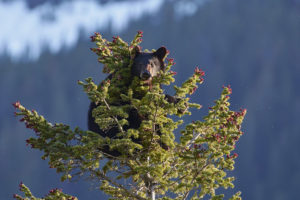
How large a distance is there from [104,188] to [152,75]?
2.12 meters

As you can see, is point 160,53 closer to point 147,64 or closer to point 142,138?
point 147,64

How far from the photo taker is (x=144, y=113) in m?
6.05

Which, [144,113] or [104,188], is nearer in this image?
[144,113]

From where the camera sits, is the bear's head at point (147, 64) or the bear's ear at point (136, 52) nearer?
the bear's head at point (147, 64)

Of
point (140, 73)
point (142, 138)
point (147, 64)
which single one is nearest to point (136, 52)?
point (147, 64)

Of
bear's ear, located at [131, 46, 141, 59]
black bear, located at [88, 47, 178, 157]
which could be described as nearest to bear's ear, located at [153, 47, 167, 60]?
black bear, located at [88, 47, 178, 157]

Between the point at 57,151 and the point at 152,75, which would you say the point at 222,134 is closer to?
the point at 152,75

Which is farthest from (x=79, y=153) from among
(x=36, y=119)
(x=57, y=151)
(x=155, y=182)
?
(x=155, y=182)

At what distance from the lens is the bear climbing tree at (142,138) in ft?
19.6

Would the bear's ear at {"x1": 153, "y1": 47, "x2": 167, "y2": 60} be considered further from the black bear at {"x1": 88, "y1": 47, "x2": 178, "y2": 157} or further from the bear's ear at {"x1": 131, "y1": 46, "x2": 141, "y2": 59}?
the bear's ear at {"x1": 131, "y1": 46, "x2": 141, "y2": 59}

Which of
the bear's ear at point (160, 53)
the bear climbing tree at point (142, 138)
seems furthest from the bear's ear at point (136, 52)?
the bear's ear at point (160, 53)

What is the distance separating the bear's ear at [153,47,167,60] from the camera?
6.87 m

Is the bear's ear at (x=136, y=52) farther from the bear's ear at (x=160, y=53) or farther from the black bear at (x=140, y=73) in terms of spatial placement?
the bear's ear at (x=160, y=53)

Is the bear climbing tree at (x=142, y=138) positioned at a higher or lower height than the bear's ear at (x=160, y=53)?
lower
